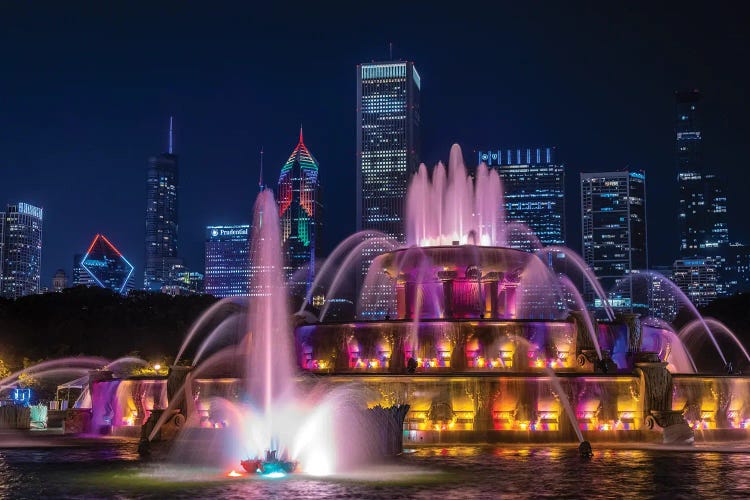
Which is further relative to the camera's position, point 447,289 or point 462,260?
point 447,289

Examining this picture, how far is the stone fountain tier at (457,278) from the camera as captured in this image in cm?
4397

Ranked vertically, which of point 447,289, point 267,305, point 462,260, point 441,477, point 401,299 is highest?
point 462,260

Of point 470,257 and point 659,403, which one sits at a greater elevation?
point 470,257

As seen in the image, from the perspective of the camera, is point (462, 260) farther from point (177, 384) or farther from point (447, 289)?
point (177, 384)

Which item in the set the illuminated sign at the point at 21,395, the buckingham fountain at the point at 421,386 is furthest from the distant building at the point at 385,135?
the buckingham fountain at the point at 421,386

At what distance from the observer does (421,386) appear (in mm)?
32906

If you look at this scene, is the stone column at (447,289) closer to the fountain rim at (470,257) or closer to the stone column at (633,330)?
the fountain rim at (470,257)

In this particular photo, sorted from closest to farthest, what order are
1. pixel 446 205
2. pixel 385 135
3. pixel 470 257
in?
1. pixel 470 257
2. pixel 446 205
3. pixel 385 135

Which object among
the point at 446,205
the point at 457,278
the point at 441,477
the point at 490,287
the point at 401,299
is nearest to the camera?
the point at 441,477

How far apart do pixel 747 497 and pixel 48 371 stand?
53.8 m

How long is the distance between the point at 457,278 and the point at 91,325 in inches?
1690

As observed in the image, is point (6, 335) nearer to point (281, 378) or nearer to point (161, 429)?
point (161, 429)

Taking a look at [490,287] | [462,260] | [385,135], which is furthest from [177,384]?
[385,135]

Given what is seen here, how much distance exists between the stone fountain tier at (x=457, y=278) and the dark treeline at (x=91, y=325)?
100ft
